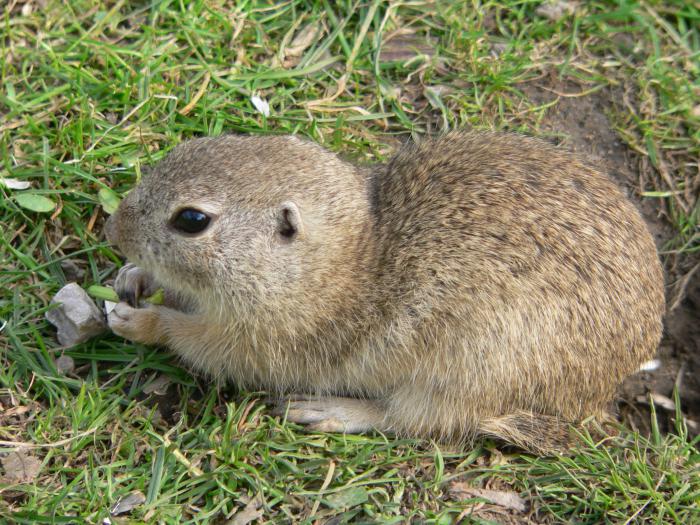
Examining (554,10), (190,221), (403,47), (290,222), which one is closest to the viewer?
(190,221)

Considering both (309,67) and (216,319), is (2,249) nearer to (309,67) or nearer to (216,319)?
(216,319)

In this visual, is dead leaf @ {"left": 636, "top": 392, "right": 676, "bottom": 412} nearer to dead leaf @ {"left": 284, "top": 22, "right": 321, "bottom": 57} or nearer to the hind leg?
the hind leg

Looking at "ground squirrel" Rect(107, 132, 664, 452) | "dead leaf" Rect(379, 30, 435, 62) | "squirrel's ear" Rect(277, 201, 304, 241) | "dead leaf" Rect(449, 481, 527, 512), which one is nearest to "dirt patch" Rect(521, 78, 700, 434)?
"dead leaf" Rect(379, 30, 435, 62)

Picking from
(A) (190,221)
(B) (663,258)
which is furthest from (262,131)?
(B) (663,258)

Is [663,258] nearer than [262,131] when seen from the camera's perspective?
No

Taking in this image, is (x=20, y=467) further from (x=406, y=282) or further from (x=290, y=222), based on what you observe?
(x=406, y=282)

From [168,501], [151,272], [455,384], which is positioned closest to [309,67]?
[151,272]

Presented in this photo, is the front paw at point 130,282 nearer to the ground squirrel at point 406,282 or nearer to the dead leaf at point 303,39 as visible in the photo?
the ground squirrel at point 406,282
